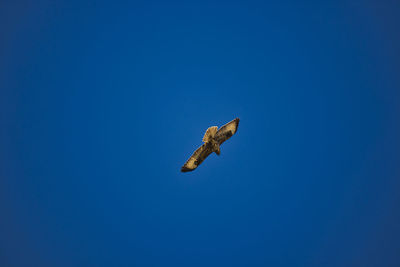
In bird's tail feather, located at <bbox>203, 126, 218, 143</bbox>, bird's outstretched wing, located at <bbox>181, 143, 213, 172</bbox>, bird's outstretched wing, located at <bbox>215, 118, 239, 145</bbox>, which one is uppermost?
bird's outstretched wing, located at <bbox>215, 118, 239, 145</bbox>

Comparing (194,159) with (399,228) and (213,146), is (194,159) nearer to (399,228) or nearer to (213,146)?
(213,146)

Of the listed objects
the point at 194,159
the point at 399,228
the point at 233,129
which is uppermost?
the point at 233,129

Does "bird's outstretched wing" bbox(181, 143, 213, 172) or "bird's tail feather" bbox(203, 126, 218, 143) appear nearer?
Answer: "bird's tail feather" bbox(203, 126, 218, 143)

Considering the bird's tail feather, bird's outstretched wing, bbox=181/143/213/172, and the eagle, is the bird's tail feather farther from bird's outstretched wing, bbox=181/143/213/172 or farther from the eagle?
bird's outstretched wing, bbox=181/143/213/172

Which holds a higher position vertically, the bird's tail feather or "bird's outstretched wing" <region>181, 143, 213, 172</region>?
the bird's tail feather

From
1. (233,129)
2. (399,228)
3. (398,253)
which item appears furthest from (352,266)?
(233,129)

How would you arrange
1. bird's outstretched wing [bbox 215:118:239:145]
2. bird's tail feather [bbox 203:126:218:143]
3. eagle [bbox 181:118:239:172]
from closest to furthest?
bird's tail feather [bbox 203:126:218:143], eagle [bbox 181:118:239:172], bird's outstretched wing [bbox 215:118:239:145]

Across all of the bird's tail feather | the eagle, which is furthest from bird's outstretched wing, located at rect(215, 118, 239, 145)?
the bird's tail feather

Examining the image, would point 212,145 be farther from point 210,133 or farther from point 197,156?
point 197,156

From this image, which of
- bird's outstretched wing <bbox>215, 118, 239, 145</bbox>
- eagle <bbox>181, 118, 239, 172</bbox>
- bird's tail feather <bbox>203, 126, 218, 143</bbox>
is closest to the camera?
bird's tail feather <bbox>203, 126, 218, 143</bbox>
